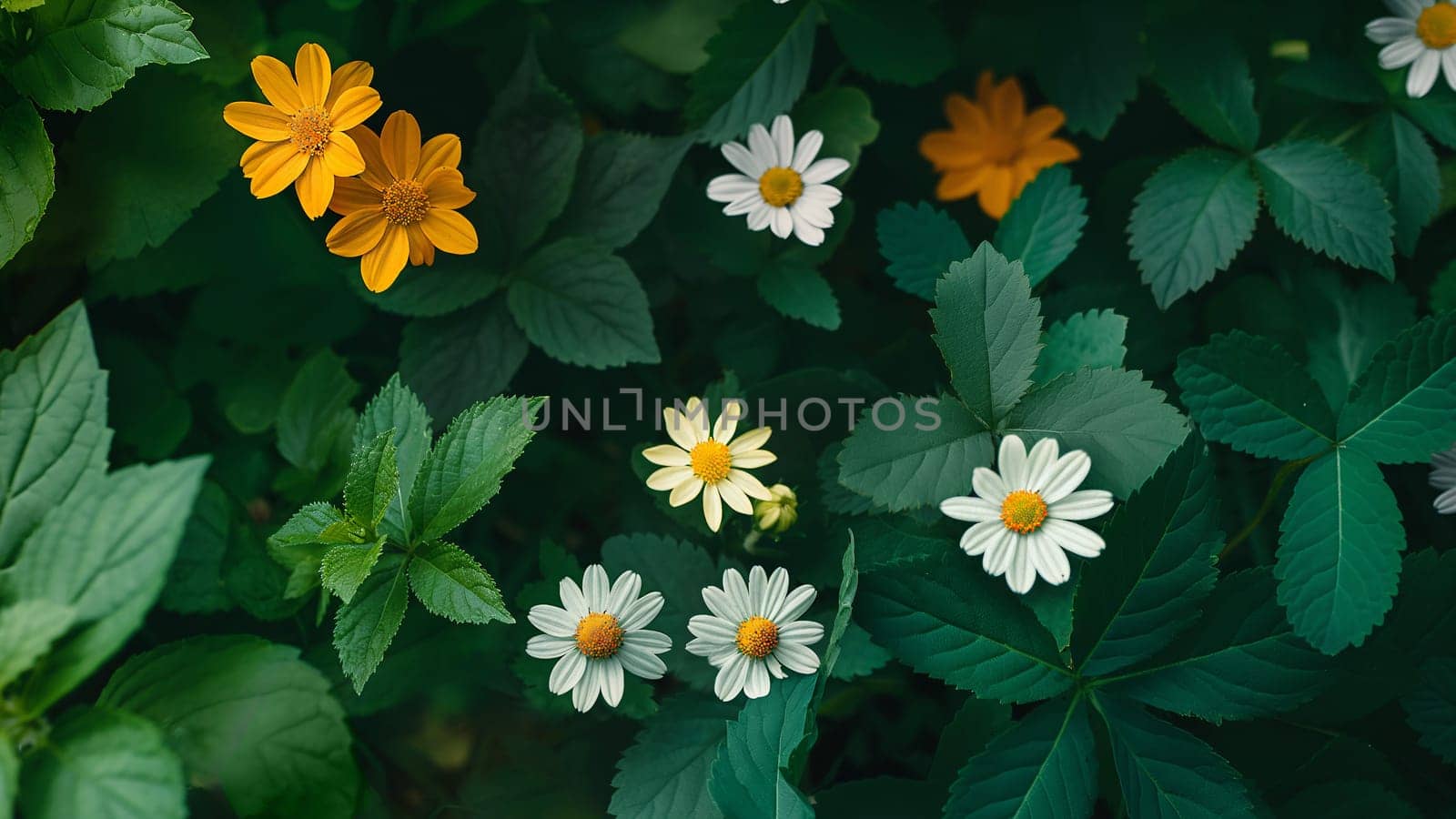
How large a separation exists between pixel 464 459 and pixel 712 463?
1.09ft

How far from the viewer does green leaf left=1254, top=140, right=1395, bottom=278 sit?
1.57 meters

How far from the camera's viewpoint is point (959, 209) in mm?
1972

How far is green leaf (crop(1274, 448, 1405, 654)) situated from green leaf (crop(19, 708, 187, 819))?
4.25ft

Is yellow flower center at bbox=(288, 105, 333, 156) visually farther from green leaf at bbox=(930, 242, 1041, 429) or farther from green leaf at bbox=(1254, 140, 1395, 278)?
green leaf at bbox=(1254, 140, 1395, 278)

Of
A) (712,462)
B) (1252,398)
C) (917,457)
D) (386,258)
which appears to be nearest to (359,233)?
(386,258)

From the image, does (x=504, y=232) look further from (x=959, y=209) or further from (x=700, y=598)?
(x=959, y=209)

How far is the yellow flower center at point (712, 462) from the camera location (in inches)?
55.7

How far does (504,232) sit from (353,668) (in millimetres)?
721

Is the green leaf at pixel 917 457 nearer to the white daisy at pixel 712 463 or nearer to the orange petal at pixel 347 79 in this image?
the white daisy at pixel 712 463

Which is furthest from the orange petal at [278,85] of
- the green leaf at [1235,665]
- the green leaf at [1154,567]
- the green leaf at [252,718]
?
the green leaf at [1235,665]

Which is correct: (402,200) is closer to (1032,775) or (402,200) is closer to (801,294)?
(801,294)

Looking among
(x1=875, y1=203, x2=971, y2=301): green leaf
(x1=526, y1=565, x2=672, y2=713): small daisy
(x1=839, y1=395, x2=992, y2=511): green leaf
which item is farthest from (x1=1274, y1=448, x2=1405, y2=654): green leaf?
(x1=526, y1=565, x2=672, y2=713): small daisy

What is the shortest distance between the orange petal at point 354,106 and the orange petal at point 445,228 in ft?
0.50

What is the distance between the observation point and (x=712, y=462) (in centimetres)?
141
